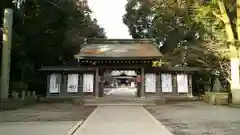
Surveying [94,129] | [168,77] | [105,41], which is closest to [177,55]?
[168,77]

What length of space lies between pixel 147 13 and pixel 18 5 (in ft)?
49.9

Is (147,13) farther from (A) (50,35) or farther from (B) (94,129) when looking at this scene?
(B) (94,129)

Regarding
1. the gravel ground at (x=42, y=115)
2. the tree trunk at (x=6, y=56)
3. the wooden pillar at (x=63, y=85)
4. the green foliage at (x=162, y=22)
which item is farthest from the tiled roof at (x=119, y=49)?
the gravel ground at (x=42, y=115)

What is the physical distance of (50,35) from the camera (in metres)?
29.6

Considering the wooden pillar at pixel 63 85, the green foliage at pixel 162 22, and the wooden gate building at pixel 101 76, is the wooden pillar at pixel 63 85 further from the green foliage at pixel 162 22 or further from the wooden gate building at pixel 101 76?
the green foliage at pixel 162 22

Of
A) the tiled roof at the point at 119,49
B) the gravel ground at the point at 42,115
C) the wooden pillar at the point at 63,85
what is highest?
the tiled roof at the point at 119,49

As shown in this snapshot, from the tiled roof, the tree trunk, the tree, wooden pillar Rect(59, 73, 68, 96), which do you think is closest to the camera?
the tree trunk

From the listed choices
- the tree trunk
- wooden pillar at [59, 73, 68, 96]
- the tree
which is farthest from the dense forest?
the tree trunk

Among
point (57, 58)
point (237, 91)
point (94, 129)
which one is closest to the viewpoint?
point (94, 129)

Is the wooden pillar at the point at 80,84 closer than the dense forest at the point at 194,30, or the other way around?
the dense forest at the point at 194,30

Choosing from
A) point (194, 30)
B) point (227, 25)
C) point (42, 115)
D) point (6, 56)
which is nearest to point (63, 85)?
point (6, 56)

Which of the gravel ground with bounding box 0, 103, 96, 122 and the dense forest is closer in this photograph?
the gravel ground with bounding box 0, 103, 96, 122

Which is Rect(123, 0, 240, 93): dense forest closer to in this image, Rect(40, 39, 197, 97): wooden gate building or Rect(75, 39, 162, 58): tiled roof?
Rect(40, 39, 197, 97): wooden gate building

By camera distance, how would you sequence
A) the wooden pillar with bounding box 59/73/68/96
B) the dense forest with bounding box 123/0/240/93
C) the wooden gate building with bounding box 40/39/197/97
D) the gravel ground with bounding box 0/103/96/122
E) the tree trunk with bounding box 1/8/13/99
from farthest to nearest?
the wooden pillar with bounding box 59/73/68/96
the wooden gate building with bounding box 40/39/197/97
the dense forest with bounding box 123/0/240/93
the tree trunk with bounding box 1/8/13/99
the gravel ground with bounding box 0/103/96/122
